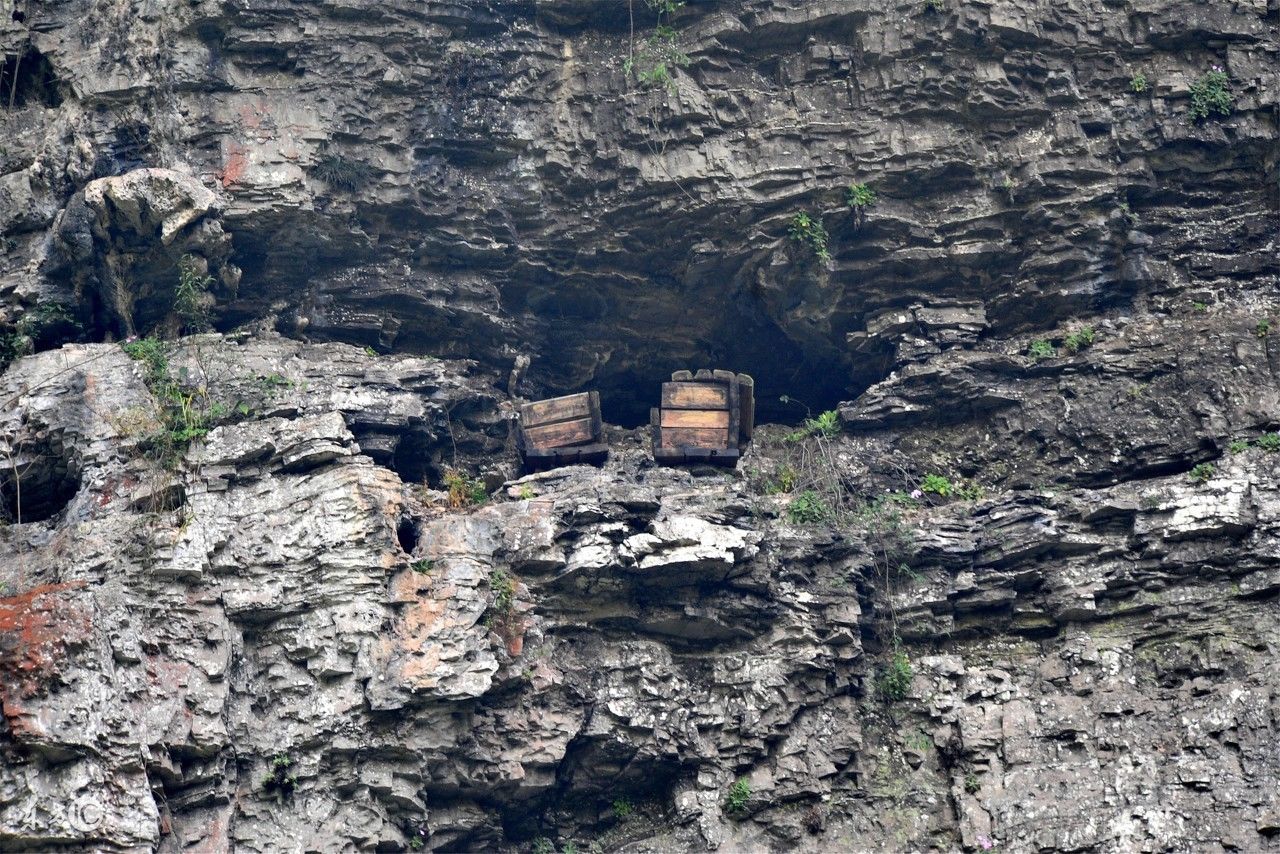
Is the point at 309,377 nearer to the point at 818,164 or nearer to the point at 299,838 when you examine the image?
the point at 299,838

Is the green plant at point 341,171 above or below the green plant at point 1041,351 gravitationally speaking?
above

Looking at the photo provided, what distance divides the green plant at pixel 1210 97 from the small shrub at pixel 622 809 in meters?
10.1

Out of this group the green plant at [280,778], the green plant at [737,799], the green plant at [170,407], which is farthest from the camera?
the green plant at [170,407]

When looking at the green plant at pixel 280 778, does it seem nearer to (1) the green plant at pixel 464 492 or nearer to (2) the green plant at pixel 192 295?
(1) the green plant at pixel 464 492

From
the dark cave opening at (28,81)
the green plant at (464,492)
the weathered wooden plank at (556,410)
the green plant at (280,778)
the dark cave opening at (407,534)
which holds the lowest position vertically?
the green plant at (280,778)

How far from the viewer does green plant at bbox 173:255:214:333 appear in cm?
1733

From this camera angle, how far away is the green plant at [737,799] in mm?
14883

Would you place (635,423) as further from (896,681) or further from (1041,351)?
(896,681)

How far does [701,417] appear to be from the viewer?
17562mm

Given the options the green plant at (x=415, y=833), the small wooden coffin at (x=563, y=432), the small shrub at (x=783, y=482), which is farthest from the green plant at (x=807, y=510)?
the green plant at (x=415, y=833)

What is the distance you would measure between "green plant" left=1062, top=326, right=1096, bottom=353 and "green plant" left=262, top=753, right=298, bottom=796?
9.61 m

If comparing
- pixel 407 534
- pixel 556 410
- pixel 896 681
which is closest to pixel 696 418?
pixel 556 410

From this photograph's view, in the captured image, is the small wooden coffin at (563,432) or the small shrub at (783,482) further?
the small wooden coffin at (563,432)

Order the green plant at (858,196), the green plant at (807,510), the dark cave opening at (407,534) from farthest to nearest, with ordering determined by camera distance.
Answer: the green plant at (858,196)
the green plant at (807,510)
the dark cave opening at (407,534)
